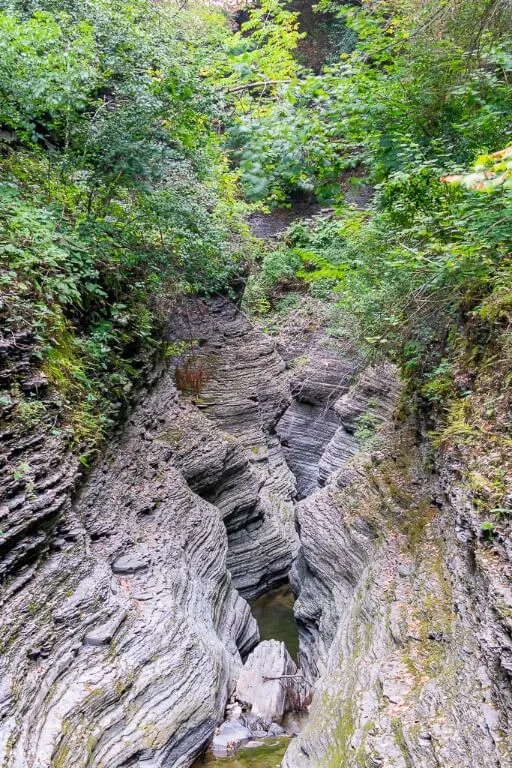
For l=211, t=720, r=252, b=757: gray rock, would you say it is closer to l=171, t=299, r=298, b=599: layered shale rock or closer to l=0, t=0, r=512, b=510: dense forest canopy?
l=0, t=0, r=512, b=510: dense forest canopy

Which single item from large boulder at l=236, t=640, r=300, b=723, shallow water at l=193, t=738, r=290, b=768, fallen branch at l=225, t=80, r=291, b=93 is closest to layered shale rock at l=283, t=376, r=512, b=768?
large boulder at l=236, t=640, r=300, b=723

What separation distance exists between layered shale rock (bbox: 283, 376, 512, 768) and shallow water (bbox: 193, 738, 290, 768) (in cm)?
55

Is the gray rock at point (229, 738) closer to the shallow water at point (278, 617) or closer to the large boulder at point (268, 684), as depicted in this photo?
the large boulder at point (268, 684)

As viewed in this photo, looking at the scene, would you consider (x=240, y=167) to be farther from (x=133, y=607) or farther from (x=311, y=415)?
(x=311, y=415)

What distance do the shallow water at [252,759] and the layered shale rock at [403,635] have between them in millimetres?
551

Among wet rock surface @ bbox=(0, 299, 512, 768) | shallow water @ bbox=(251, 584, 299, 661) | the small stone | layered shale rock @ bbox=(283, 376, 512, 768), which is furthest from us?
shallow water @ bbox=(251, 584, 299, 661)

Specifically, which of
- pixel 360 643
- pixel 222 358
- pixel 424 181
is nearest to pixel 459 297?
pixel 424 181

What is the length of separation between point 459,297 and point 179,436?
221 inches

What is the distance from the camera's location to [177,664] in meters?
5.82

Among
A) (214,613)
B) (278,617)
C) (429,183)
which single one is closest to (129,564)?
(214,613)

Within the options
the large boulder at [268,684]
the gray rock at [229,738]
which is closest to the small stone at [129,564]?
the gray rock at [229,738]

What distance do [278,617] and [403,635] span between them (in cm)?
790

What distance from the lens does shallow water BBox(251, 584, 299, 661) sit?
11.1 meters

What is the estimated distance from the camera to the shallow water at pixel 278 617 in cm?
1107
